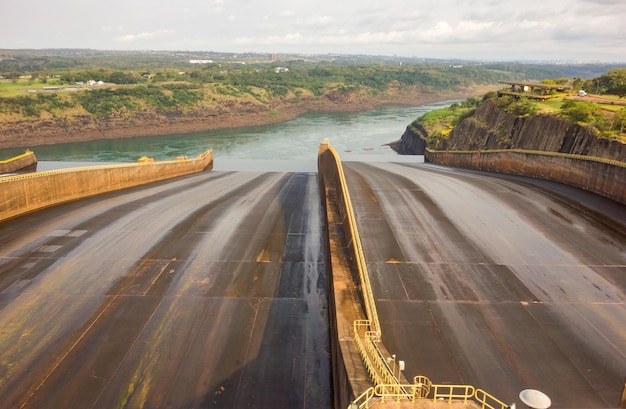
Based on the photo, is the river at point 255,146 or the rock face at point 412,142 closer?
the river at point 255,146

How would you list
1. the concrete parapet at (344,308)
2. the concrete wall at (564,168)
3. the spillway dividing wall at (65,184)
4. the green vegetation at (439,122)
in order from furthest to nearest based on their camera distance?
the green vegetation at (439,122) < the spillway dividing wall at (65,184) < the concrete wall at (564,168) < the concrete parapet at (344,308)

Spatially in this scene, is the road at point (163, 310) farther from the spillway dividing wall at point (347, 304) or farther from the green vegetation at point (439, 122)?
the green vegetation at point (439, 122)

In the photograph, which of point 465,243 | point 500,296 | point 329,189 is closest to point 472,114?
point 329,189

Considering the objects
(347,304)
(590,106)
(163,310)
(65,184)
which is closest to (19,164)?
(65,184)

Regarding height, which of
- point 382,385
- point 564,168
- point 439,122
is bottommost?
point 382,385

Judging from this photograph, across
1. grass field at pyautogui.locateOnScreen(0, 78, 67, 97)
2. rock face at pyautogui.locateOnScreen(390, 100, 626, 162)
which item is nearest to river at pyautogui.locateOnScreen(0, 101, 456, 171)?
rock face at pyautogui.locateOnScreen(390, 100, 626, 162)

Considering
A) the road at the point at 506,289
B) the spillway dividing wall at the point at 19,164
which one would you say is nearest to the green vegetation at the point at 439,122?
the road at the point at 506,289

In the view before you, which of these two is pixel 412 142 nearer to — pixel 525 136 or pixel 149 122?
pixel 525 136
